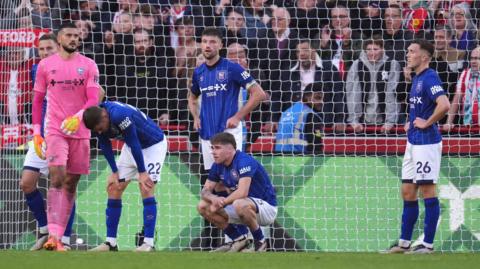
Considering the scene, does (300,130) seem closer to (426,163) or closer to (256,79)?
(256,79)

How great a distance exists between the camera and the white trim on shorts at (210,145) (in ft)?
41.6

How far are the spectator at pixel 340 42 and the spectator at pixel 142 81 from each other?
2201 millimetres

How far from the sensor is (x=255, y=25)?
15.3 meters

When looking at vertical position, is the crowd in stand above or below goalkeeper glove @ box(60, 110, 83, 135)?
above

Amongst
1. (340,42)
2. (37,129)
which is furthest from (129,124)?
(340,42)

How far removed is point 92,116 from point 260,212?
2.20 meters

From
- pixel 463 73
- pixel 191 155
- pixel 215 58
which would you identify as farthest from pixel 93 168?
pixel 463 73

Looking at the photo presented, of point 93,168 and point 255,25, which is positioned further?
point 255,25

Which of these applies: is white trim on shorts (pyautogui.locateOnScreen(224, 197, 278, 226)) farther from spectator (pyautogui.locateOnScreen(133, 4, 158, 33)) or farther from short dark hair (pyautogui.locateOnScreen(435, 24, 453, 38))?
short dark hair (pyautogui.locateOnScreen(435, 24, 453, 38))

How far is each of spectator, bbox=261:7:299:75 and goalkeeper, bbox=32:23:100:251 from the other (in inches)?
141

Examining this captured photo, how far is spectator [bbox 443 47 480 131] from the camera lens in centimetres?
1414

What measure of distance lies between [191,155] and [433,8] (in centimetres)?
427

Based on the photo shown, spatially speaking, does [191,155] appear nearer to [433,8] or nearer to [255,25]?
[255,25]

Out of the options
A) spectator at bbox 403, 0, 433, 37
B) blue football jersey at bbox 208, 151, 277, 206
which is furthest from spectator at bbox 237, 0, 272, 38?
blue football jersey at bbox 208, 151, 277, 206
